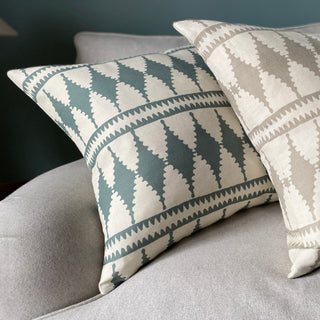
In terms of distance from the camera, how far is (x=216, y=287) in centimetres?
65

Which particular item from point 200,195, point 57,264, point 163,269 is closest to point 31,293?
point 57,264

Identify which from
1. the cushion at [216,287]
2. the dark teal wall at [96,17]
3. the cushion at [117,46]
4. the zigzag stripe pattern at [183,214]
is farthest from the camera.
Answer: the dark teal wall at [96,17]

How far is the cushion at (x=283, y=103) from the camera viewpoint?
2.21 feet

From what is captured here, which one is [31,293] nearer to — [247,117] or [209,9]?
[247,117]

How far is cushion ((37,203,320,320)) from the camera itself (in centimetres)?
61

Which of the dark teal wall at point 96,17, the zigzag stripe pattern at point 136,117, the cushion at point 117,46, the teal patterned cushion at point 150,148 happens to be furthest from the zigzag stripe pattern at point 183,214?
the dark teal wall at point 96,17

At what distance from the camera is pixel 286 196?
72cm

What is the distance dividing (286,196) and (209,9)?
92cm

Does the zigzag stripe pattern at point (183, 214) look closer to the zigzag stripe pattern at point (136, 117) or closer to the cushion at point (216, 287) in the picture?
the cushion at point (216, 287)

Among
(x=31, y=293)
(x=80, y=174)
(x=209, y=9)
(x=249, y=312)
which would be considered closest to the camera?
(x=249, y=312)

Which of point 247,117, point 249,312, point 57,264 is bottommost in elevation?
point 249,312

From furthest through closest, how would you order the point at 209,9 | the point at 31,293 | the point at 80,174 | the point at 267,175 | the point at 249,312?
1. the point at 209,9
2. the point at 80,174
3. the point at 267,175
4. the point at 31,293
5. the point at 249,312

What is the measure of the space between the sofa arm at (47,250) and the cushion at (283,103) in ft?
1.21

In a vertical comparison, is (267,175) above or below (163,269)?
above
